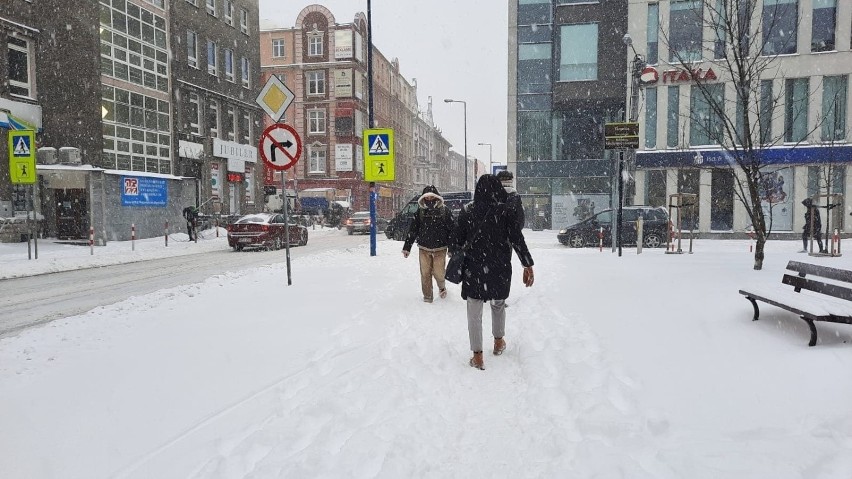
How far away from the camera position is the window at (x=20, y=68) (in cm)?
2123

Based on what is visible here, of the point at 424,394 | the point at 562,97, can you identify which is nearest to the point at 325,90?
the point at 562,97

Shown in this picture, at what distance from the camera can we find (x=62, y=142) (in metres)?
23.4

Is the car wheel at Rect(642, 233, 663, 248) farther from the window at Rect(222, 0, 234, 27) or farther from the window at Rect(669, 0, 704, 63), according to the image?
the window at Rect(222, 0, 234, 27)

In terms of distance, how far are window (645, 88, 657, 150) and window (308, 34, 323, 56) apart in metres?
33.5

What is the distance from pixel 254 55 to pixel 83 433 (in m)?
36.1

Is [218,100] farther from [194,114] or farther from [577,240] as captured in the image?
[577,240]

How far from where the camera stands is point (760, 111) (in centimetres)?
2614

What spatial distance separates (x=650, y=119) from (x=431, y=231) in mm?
24381

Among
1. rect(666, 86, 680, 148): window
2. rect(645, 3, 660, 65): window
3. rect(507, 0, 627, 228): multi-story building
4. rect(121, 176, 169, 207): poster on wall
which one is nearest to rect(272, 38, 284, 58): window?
rect(507, 0, 627, 228): multi-story building

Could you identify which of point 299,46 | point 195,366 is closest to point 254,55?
point 299,46

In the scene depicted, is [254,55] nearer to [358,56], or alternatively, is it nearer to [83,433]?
[358,56]

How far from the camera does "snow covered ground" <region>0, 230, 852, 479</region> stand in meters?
3.29

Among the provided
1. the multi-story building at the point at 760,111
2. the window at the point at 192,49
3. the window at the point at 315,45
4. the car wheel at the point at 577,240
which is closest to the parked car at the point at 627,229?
the car wheel at the point at 577,240

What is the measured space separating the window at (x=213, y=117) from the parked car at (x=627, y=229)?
69.8ft
